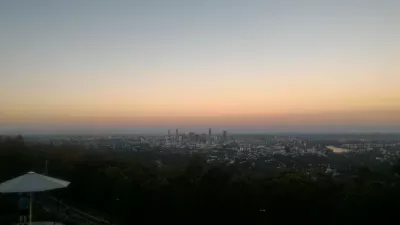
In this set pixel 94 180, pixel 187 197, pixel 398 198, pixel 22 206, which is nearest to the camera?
pixel 22 206

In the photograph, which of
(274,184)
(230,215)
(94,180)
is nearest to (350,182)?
(274,184)

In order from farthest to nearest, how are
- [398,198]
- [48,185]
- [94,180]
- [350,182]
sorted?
[94,180] → [350,182] → [398,198] → [48,185]

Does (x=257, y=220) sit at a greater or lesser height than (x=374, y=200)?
lesser

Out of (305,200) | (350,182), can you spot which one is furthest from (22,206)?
(350,182)

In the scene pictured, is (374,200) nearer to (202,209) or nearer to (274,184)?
(274,184)

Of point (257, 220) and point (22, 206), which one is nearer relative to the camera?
point (22, 206)

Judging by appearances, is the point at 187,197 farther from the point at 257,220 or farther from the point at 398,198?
the point at 398,198

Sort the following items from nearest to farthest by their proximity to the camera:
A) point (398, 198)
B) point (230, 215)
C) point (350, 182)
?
point (398, 198) < point (230, 215) < point (350, 182)

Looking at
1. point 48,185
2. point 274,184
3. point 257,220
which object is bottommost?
point 257,220

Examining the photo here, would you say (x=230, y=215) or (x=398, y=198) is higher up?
(x=398, y=198)
